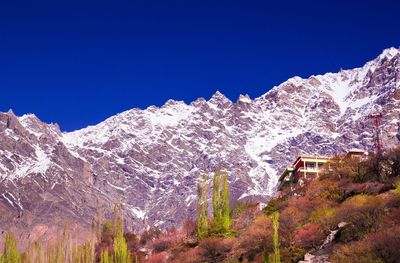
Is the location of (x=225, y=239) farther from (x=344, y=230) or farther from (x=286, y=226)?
(x=344, y=230)

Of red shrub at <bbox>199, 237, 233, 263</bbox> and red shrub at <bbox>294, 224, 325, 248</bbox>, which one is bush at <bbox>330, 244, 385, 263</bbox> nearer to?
red shrub at <bbox>294, 224, 325, 248</bbox>

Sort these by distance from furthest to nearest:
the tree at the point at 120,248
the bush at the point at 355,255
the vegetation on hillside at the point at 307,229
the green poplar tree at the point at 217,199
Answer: the green poplar tree at the point at 217,199, the tree at the point at 120,248, the vegetation on hillside at the point at 307,229, the bush at the point at 355,255

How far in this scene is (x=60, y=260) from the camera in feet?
226

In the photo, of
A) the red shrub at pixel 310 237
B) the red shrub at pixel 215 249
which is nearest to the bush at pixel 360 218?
the red shrub at pixel 310 237

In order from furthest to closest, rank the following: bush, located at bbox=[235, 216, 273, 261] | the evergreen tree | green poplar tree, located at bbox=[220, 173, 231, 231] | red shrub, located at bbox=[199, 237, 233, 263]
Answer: green poplar tree, located at bbox=[220, 173, 231, 231] → red shrub, located at bbox=[199, 237, 233, 263] → bush, located at bbox=[235, 216, 273, 261] → the evergreen tree

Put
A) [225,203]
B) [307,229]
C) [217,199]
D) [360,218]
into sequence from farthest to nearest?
[225,203]
[217,199]
[307,229]
[360,218]

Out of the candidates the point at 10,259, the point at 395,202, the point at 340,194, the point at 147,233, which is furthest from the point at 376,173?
the point at 147,233

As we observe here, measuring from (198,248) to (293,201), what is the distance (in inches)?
584

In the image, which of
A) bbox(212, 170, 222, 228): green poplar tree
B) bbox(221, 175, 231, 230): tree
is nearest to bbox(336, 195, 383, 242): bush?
bbox(221, 175, 231, 230): tree

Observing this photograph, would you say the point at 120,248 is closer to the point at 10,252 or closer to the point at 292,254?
the point at 10,252

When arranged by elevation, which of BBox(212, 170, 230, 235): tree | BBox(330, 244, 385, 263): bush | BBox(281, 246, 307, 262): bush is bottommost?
BBox(330, 244, 385, 263): bush

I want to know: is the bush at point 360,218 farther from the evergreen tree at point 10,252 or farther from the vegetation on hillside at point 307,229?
the evergreen tree at point 10,252

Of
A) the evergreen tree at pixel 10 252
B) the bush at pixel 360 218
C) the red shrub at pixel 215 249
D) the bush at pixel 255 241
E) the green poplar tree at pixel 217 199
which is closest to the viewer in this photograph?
the bush at pixel 360 218

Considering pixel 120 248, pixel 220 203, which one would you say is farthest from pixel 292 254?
pixel 220 203
